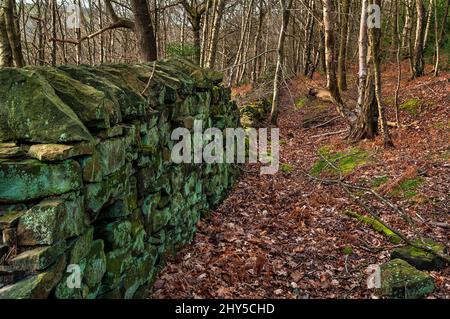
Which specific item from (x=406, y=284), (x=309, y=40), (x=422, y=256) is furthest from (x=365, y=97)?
(x=309, y=40)

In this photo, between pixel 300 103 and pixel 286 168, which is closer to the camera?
pixel 286 168

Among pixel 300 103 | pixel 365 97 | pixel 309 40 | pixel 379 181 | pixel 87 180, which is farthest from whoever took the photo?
pixel 309 40

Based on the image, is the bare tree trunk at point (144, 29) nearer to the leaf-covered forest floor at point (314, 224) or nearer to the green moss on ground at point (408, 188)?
the leaf-covered forest floor at point (314, 224)

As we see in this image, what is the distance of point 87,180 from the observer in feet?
10.9

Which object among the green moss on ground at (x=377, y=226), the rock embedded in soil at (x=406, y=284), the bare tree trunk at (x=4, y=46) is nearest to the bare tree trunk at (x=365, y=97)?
the green moss on ground at (x=377, y=226)

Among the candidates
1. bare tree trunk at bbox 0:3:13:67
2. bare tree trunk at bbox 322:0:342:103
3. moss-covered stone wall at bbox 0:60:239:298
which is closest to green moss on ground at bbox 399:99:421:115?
bare tree trunk at bbox 322:0:342:103

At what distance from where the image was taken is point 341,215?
23.8 ft

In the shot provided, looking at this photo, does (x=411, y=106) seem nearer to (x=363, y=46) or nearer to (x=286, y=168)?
(x=363, y=46)

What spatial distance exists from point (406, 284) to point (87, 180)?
390 cm

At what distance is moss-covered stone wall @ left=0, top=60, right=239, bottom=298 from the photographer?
8.98 ft

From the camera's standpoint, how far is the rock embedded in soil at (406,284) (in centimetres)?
461

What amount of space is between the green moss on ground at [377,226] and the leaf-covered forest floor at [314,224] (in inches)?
4.2
